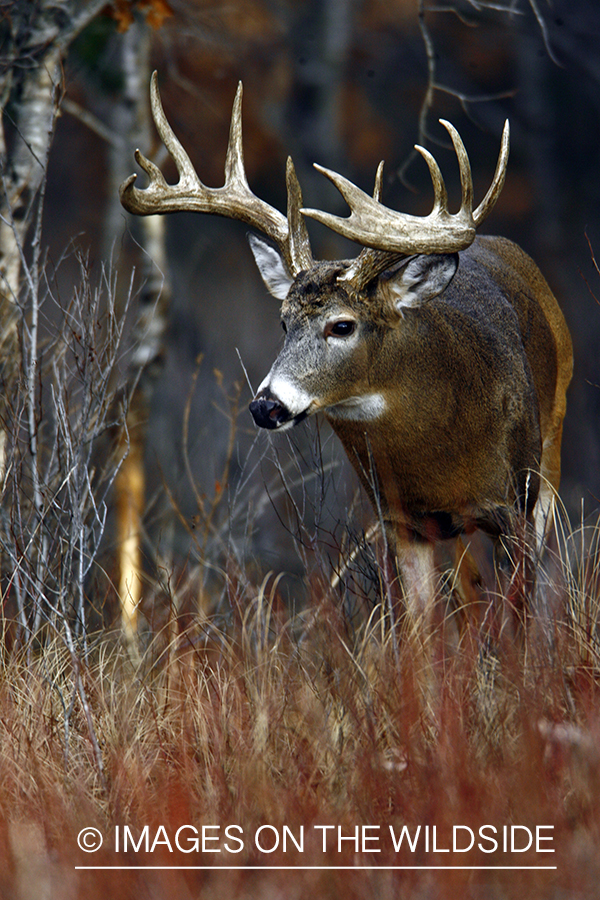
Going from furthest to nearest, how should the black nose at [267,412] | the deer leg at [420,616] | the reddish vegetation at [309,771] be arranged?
the black nose at [267,412]
the deer leg at [420,616]
the reddish vegetation at [309,771]

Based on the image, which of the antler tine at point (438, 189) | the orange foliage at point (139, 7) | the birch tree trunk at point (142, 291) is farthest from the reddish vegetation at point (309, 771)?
the orange foliage at point (139, 7)

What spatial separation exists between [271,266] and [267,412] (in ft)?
3.59

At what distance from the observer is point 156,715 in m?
3.88

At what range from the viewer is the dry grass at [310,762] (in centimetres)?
271

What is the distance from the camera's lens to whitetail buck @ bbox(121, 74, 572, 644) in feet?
13.8

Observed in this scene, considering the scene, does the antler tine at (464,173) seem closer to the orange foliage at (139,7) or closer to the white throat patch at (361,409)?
the white throat patch at (361,409)

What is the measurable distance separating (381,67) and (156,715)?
1340 centimetres

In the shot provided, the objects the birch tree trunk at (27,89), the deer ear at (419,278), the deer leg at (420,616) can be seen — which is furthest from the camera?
the birch tree trunk at (27,89)

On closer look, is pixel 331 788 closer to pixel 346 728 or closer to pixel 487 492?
pixel 346 728

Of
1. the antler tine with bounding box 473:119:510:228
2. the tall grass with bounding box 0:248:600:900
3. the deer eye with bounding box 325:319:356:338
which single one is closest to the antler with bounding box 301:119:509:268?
the antler tine with bounding box 473:119:510:228

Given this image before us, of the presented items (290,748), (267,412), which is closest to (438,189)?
(267,412)

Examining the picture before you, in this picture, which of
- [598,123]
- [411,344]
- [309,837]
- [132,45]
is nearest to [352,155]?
[598,123]

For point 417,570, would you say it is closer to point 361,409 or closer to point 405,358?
point 361,409

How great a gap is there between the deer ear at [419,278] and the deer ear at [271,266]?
525 millimetres
